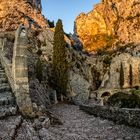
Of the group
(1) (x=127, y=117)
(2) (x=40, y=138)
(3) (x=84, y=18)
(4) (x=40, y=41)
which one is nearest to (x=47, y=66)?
(4) (x=40, y=41)

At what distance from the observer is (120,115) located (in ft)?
53.9

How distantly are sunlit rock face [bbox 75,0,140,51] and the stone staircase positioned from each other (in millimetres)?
117388

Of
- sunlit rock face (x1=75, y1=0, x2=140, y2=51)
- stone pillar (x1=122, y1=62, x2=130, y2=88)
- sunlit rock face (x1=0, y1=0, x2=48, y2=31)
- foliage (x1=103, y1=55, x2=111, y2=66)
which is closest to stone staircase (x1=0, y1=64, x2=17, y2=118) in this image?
sunlit rock face (x1=0, y1=0, x2=48, y2=31)

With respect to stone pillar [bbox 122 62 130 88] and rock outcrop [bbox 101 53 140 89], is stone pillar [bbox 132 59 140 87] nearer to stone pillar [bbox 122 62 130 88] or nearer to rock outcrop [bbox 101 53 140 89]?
rock outcrop [bbox 101 53 140 89]

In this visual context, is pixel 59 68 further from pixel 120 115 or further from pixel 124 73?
pixel 124 73

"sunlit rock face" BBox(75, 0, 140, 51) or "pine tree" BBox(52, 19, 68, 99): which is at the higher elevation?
"sunlit rock face" BBox(75, 0, 140, 51)

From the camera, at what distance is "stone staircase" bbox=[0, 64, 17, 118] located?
568 inches

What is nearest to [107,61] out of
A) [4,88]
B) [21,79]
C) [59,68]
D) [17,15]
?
[17,15]

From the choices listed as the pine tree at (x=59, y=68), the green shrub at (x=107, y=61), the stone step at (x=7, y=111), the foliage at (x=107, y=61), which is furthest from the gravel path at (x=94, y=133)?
the green shrub at (x=107, y=61)

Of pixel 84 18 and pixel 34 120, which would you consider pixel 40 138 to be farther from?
pixel 84 18

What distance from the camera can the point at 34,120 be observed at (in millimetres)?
14922

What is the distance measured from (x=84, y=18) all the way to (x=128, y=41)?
1751 inches

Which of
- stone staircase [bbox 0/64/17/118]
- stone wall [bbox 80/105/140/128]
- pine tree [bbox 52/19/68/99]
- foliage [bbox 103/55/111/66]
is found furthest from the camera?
foliage [bbox 103/55/111/66]

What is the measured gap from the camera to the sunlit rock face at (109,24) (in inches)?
5463
